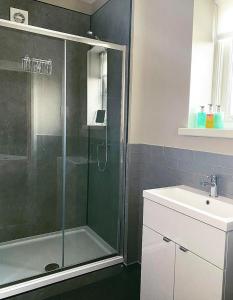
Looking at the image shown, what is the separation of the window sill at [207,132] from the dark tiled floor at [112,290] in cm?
131

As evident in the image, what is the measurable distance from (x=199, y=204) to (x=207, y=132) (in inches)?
18.8

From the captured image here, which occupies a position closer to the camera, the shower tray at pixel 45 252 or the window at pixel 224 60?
the window at pixel 224 60

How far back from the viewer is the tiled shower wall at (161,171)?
164cm

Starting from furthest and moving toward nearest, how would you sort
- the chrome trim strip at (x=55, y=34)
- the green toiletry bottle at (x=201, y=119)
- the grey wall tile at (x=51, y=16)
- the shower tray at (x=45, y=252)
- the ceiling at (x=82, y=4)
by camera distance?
the ceiling at (x=82, y=4), the grey wall tile at (x=51, y=16), the shower tray at (x=45, y=252), the chrome trim strip at (x=55, y=34), the green toiletry bottle at (x=201, y=119)

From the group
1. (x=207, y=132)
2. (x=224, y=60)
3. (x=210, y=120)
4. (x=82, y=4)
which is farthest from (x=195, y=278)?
(x=82, y=4)

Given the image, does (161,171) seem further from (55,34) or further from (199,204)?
(55,34)

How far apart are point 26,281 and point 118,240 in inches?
34.5

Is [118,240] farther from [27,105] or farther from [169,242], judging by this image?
[27,105]

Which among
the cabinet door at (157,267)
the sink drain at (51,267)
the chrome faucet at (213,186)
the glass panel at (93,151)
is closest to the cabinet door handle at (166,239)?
the cabinet door at (157,267)

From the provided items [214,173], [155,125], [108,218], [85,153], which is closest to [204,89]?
[155,125]

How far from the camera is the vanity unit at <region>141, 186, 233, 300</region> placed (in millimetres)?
1221

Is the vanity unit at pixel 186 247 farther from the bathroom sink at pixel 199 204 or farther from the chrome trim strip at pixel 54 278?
the chrome trim strip at pixel 54 278

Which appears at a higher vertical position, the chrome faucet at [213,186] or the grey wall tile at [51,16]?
the grey wall tile at [51,16]

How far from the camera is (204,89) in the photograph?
189 cm
